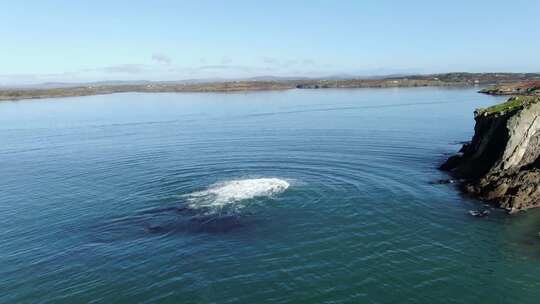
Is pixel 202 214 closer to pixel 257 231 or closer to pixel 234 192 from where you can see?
pixel 257 231

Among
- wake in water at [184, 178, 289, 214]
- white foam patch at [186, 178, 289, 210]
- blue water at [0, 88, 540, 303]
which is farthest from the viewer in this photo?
white foam patch at [186, 178, 289, 210]

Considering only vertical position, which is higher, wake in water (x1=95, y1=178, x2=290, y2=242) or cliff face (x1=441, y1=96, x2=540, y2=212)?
cliff face (x1=441, y1=96, x2=540, y2=212)

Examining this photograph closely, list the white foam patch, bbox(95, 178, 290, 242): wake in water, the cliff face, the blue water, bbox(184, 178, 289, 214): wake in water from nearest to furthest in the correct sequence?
the blue water → bbox(95, 178, 290, 242): wake in water → the cliff face → bbox(184, 178, 289, 214): wake in water → the white foam patch

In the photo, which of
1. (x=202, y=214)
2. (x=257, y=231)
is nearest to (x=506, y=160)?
(x=257, y=231)

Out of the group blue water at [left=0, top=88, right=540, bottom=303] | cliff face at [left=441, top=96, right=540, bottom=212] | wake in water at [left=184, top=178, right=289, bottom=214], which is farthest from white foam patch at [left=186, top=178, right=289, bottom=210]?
cliff face at [left=441, top=96, right=540, bottom=212]

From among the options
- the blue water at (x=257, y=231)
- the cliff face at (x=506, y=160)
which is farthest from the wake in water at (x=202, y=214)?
the cliff face at (x=506, y=160)

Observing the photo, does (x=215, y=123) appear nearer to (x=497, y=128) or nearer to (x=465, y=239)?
(x=497, y=128)

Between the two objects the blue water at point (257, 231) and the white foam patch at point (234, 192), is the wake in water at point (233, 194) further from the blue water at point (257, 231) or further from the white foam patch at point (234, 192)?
the blue water at point (257, 231)

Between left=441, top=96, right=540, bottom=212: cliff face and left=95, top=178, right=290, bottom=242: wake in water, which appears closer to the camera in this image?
left=95, top=178, right=290, bottom=242: wake in water

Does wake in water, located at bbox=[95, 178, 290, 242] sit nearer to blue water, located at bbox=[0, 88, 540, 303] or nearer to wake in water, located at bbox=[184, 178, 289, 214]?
wake in water, located at bbox=[184, 178, 289, 214]
